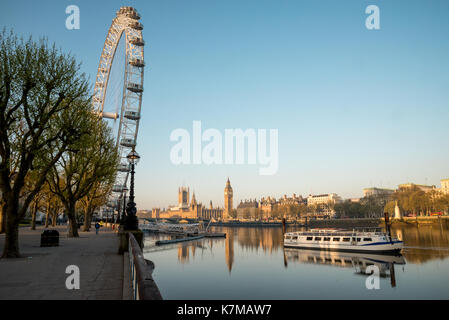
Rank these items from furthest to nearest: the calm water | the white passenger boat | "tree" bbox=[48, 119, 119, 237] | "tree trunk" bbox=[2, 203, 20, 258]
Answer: the white passenger boat → "tree" bbox=[48, 119, 119, 237] → the calm water → "tree trunk" bbox=[2, 203, 20, 258]

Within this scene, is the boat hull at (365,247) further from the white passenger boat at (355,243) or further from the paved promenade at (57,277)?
the paved promenade at (57,277)

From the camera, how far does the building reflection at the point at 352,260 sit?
117 ft

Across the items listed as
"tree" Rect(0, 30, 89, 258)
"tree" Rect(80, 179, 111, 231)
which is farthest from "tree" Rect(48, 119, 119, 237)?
"tree" Rect(0, 30, 89, 258)

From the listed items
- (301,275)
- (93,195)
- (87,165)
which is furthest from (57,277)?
(93,195)

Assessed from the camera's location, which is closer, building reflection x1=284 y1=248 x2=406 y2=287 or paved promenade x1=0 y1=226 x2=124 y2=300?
paved promenade x1=0 y1=226 x2=124 y2=300

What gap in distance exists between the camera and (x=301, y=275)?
34219mm

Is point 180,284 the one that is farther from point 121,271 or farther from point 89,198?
point 89,198

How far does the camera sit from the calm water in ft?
85.6

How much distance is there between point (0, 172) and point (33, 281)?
8584 mm

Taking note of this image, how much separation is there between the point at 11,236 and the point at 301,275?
27.5 m

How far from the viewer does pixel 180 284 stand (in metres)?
29.4

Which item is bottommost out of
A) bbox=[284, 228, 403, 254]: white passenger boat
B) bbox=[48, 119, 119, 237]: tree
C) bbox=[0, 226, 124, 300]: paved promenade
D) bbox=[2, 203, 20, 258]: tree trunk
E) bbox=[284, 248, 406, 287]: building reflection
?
bbox=[284, 248, 406, 287]: building reflection

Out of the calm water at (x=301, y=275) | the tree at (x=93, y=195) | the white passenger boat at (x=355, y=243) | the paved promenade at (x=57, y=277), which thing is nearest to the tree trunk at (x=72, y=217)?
the tree at (x=93, y=195)

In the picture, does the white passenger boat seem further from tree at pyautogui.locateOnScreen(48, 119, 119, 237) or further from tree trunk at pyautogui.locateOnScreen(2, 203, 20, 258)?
tree trunk at pyautogui.locateOnScreen(2, 203, 20, 258)
